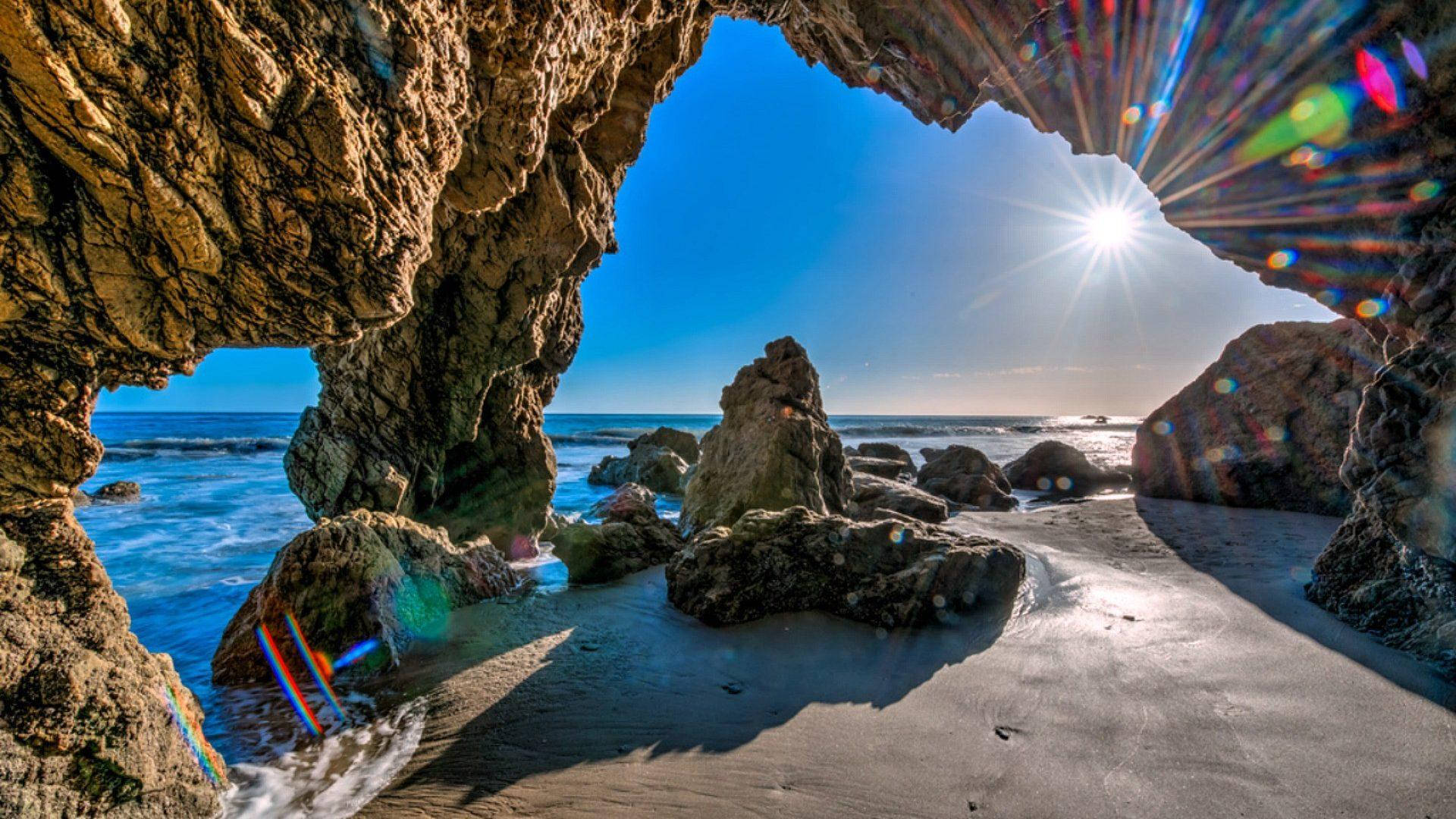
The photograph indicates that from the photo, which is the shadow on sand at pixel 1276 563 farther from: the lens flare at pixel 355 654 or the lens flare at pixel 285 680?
the lens flare at pixel 355 654

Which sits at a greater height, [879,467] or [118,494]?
[879,467]

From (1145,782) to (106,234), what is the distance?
17.9 ft

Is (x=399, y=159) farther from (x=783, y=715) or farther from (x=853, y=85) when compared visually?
(x=853, y=85)

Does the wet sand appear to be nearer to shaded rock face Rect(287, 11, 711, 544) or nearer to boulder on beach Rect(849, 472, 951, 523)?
shaded rock face Rect(287, 11, 711, 544)

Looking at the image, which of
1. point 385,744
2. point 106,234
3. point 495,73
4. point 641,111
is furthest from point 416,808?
point 641,111

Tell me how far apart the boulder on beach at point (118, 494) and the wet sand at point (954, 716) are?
15636 mm

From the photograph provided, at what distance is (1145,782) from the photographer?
8.21 ft

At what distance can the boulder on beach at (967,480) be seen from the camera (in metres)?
11.8

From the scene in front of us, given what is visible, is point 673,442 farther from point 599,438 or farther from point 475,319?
point 599,438

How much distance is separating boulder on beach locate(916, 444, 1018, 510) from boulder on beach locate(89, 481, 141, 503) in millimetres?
21663

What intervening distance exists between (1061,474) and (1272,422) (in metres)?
6.28

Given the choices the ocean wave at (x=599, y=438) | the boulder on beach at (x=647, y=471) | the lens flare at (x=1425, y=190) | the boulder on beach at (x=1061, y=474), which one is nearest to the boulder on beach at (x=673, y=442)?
the boulder on beach at (x=647, y=471)

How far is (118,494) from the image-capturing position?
43.3ft

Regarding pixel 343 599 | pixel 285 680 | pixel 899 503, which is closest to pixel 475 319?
pixel 343 599
